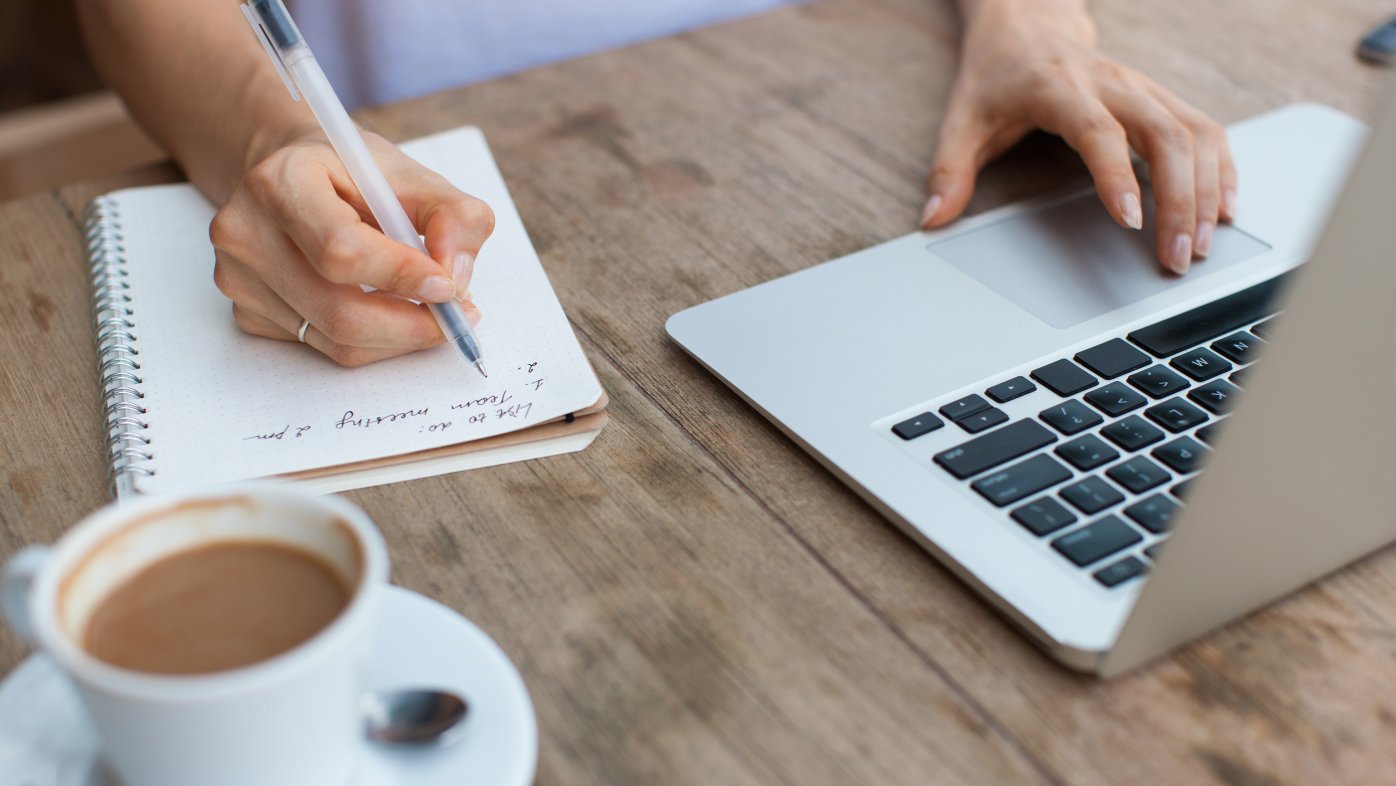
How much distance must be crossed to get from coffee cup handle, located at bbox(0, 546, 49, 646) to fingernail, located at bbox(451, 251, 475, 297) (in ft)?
0.94

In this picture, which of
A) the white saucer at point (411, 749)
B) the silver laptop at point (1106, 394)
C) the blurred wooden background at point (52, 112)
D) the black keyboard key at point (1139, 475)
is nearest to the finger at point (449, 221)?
the silver laptop at point (1106, 394)

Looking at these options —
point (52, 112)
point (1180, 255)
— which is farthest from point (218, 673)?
point (52, 112)

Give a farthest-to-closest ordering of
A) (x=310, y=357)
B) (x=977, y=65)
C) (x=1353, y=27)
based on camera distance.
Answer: (x=1353, y=27), (x=977, y=65), (x=310, y=357)

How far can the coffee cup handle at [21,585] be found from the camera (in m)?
0.33

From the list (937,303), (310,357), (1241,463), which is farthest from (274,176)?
(1241,463)

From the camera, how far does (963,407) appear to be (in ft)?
1.77

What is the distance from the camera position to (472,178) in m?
0.76

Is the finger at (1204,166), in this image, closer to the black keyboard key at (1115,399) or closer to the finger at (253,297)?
the black keyboard key at (1115,399)

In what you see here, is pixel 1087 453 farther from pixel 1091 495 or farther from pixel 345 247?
pixel 345 247

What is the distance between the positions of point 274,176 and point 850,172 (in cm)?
38

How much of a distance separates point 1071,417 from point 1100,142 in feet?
0.89

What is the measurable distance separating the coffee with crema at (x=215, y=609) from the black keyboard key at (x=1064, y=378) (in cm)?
35

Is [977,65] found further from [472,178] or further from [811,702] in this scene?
[811,702]

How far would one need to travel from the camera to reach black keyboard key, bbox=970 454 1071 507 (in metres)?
0.49
